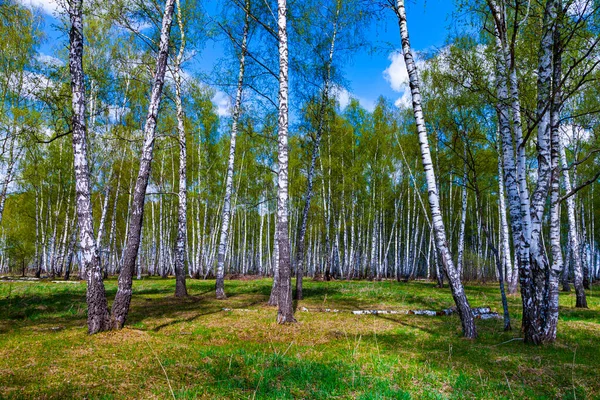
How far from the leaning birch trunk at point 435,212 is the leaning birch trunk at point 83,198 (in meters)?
7.43

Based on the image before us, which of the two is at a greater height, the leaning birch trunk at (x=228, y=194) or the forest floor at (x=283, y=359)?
the leaning birch trunk at (x=228, y=194)

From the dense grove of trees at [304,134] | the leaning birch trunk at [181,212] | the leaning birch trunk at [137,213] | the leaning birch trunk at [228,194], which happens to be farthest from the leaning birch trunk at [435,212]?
the leaning birch trunk at [181,212]

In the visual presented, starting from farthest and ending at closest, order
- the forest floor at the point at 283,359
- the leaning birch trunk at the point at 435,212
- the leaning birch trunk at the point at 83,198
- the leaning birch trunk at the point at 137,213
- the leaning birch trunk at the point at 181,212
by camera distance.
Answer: the leaning birch trunk at the point at 181,212 → the leaning birch trunk at the point at 435,212 → the leaning birch trunk at the point at 137,213 → the leaning birch trunk at the point at 83,198 → the forest floor at the point at 283,359

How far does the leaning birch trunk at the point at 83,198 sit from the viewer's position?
6.85 m

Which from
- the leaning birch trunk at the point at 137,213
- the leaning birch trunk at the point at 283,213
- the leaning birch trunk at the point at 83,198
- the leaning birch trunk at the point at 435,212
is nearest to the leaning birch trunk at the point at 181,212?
the leaning birch trunk at the point at 137,213

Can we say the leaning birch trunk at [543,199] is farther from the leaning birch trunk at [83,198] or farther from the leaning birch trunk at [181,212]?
the leaning birch trunk at [181,212]

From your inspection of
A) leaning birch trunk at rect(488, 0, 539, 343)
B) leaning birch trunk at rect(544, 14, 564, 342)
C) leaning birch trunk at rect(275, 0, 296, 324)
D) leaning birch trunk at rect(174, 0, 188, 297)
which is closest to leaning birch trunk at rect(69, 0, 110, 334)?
leaning birch trunk at rect(275, 0, 296, 324)

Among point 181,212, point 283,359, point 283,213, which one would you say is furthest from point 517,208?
point 181,212

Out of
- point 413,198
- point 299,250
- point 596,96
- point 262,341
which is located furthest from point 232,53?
point 413,198

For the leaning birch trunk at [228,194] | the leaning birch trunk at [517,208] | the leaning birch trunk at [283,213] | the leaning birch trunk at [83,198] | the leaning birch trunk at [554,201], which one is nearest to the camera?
the leaning birch trunk at [83,198]

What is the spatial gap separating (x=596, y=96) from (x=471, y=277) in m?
24.6

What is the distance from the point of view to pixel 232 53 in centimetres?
1477

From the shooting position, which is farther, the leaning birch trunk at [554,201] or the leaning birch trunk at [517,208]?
the leaning birch trunk at [517,208]

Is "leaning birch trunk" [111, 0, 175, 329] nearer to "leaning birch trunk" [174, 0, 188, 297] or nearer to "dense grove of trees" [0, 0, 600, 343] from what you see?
"dense grove of trees" [0, 0, 600, 343]
